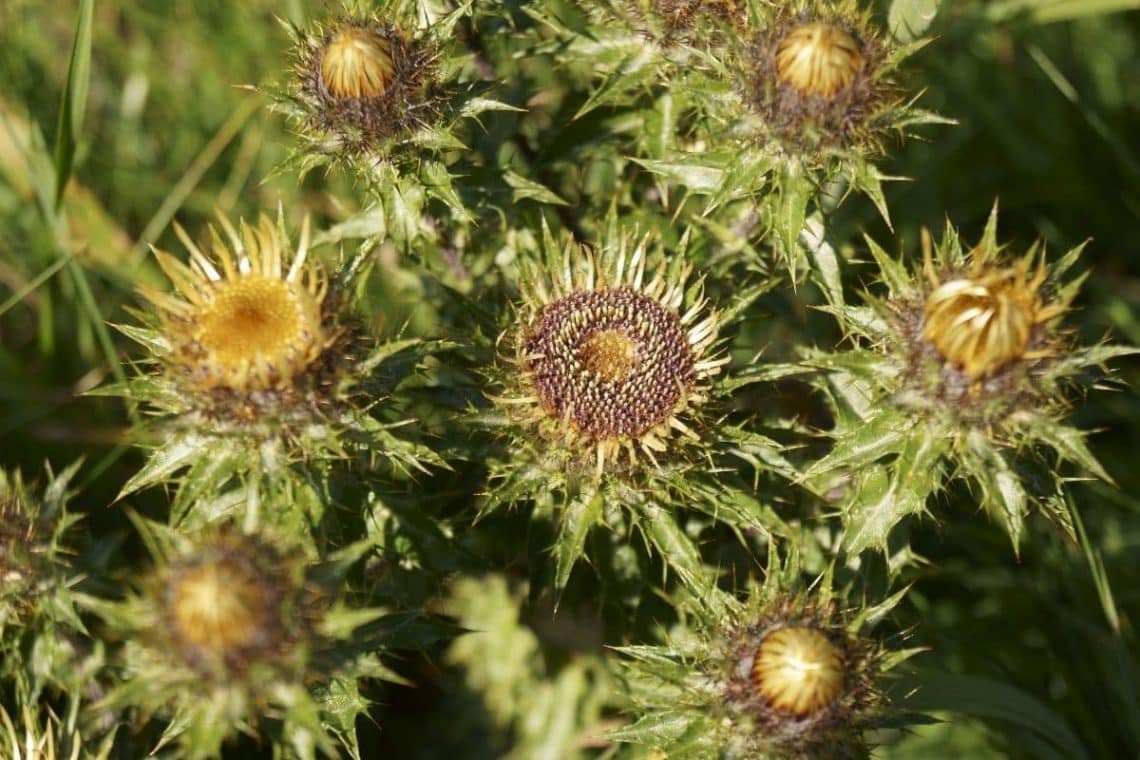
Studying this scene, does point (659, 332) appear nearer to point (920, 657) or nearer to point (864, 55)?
point (864, 55)

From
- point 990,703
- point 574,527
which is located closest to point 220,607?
point 574,527

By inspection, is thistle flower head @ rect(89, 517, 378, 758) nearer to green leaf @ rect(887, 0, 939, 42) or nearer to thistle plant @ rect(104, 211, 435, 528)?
thistle plant @ rect(104, 211, 435, 528)

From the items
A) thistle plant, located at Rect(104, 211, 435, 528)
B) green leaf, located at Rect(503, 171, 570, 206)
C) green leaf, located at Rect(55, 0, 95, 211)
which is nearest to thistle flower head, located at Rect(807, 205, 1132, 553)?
green leaf, located at Rect(503, 171, 570, 206)

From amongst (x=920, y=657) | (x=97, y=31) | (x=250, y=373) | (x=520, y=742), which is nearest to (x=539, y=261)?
(x=250, y=373)

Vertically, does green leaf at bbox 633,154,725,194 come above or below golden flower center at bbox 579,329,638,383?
above

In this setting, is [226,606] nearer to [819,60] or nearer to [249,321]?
[249,321]
